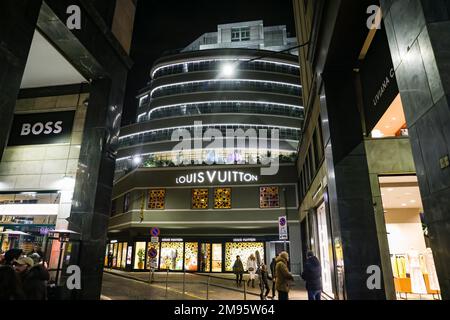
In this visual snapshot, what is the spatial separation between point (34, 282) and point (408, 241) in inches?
500

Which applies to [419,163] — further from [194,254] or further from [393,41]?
[194,254]

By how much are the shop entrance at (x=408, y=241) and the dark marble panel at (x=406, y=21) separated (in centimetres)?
601

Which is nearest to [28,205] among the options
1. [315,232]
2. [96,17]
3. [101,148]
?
[101,148]

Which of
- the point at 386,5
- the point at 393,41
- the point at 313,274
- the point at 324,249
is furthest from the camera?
the point at 324,249

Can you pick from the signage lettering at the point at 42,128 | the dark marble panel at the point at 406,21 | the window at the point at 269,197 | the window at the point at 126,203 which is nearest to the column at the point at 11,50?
the signage lettering at the point at 42,128

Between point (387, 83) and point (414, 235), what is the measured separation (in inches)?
289

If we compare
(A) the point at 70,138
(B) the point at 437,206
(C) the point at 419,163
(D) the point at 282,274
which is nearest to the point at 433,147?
(C) the point at 419,163

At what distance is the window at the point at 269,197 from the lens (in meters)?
25.0

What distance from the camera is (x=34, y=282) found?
556cm

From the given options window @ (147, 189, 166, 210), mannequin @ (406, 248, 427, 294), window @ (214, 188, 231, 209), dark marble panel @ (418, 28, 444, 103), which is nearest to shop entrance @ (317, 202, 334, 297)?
mannequin @ (406, 248, 427, 294)

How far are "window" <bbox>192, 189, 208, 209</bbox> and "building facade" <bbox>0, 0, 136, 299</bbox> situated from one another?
52.6 ft

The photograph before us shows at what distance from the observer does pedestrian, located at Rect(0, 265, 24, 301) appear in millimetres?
4586

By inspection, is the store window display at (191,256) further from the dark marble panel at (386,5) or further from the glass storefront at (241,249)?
the dark marble panel at (386,5)
